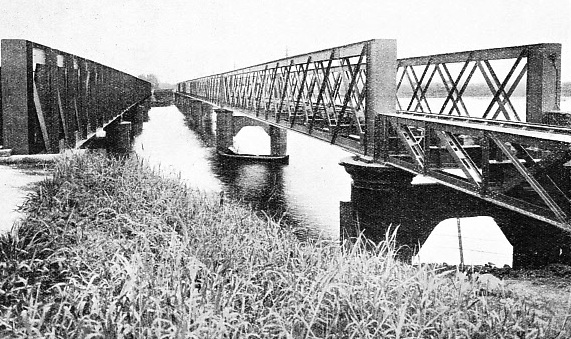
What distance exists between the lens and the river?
1259cm

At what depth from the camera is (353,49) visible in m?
12.4

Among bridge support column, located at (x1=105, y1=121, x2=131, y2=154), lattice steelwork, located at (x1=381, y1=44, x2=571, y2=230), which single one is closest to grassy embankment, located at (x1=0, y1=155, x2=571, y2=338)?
lattice steelwork, located at (x1=381, y1=44, x2=571, y2=230)

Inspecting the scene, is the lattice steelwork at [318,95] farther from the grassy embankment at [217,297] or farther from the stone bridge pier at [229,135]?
the grassy embankment at [217,297]

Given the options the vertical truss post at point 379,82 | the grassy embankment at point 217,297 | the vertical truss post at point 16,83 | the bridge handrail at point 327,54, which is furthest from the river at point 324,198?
the vertical truss post at point 16,83

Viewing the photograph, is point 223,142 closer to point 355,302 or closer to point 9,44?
point 9,44

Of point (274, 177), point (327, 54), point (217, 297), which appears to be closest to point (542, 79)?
point (327, 54)

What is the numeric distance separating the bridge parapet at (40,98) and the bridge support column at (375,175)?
6071mm

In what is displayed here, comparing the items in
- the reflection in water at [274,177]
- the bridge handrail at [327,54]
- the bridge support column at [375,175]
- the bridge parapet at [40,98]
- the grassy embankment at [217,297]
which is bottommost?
the reflection in water at [274,177]

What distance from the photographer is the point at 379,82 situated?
11.8 metres

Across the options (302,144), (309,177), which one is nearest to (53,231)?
(309,177)

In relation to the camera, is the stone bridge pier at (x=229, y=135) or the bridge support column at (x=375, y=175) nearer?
the bridge support column at (x=375, y=175)

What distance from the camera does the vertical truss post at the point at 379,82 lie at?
1160 cm

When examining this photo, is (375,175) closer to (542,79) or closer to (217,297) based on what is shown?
(542,79)

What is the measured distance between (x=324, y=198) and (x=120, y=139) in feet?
25.6
